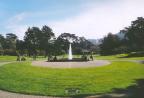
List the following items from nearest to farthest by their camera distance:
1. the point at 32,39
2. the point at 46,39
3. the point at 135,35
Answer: the point at 135,35 → the point at 32,39 → the point at 46,39

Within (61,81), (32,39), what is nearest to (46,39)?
(32,39)

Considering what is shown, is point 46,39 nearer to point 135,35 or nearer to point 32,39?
point 32,39

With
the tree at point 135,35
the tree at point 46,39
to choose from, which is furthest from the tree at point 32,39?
the tree at point 135,35

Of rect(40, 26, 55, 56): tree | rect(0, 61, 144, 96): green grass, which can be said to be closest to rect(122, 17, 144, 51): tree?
rect(40, 26, 55, 56): tree

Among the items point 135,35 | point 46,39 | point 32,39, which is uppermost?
point 135,35

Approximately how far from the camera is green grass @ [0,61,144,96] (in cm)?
1986

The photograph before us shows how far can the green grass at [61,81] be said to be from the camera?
19858 mm

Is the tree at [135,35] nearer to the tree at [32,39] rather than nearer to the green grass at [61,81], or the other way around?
the tree at [32,39]

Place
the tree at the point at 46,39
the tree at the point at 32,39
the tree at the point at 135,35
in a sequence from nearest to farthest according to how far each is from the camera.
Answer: the tree at the point at 135,35, the tree at the point at 32,39, the tree at the point at 46,39

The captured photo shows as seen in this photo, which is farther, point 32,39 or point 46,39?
point 46,39

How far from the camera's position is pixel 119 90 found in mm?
19156

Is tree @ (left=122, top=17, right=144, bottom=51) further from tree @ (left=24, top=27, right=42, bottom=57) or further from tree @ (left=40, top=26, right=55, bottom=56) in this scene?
tree @ (left=24, top=27, right=42, bottom=57)

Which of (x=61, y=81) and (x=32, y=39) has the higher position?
(x=32, y=39)

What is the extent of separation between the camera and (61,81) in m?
22.5
